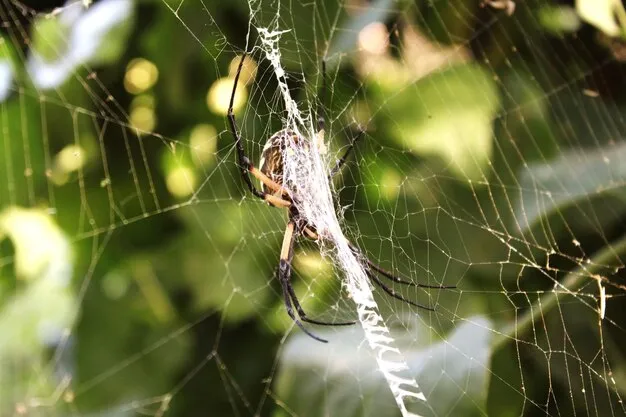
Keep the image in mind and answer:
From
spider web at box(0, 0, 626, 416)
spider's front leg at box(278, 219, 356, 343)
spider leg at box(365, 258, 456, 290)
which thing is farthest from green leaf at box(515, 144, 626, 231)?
spider's front leg at box(278, 219, 356, 343)

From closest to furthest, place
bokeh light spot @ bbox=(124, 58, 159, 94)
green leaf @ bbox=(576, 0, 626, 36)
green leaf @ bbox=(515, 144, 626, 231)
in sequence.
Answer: green leaf @ bbox=(515, 144, 626, 231), green leaf @ bbox=(576, 0, 626, 36), bokeh light spot @ bbox=(124, 58, 159, 94)

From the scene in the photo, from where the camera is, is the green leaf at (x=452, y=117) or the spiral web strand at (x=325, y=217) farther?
the green leaf at (x=452, y=117)

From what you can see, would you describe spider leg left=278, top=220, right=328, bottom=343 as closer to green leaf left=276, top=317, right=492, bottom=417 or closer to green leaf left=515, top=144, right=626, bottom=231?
green leaf left=276, top=317, right=492, bottom=417

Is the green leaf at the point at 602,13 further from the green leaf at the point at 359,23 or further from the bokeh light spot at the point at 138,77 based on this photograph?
the bokeh light spot at the point at 138,77

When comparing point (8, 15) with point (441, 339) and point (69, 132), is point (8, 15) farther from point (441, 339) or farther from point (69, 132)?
point (441, 339)

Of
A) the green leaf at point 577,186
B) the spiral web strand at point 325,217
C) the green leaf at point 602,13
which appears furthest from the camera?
the green leaf at point 602,13

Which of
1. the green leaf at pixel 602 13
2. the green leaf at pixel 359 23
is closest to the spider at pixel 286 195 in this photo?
the green leaf at pixel 359 23
